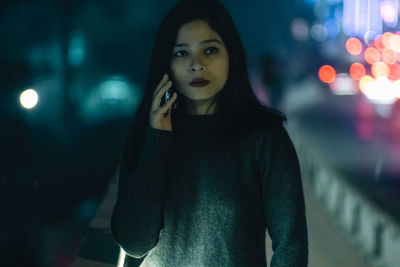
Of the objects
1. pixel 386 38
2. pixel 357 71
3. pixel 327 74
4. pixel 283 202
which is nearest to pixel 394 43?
pixel 386 38

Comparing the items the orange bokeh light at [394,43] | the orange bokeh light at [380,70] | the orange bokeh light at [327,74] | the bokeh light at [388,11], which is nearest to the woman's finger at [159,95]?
the orange bokeh light at [380,70]

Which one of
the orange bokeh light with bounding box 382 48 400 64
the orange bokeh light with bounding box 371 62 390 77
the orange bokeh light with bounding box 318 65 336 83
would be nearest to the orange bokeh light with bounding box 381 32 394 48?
the orange bokeh light with bounding box 382 48 400 64

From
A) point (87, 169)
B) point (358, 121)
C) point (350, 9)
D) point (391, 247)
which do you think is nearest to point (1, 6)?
point (391, 247)

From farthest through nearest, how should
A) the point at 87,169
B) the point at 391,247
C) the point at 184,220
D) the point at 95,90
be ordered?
the point at 95,90 < the point at 87,169 < the point at 391,247 < the point at 184,220

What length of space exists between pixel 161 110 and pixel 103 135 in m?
16.8

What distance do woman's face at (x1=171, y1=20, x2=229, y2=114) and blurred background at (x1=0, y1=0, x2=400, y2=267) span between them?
0.37 metres

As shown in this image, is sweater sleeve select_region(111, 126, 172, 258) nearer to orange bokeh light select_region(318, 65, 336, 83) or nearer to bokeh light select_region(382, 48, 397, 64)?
bokeh light select_region(382, 48, 397, 64)

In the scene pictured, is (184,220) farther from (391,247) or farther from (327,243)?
(327,243)

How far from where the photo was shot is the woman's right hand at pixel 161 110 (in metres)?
1.90

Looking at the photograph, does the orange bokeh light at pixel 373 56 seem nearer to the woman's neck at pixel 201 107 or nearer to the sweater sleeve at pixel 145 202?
the woman's neck at pixel 201 107

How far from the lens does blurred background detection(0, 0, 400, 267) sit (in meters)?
4.45

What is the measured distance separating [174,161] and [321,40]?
226 feet

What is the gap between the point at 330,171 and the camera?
844cm

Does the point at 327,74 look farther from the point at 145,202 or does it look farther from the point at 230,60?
the point at 145,202
